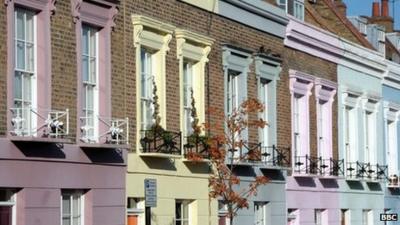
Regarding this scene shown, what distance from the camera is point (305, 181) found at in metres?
36.1

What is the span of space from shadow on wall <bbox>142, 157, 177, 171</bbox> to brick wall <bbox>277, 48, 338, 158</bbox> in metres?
7.50

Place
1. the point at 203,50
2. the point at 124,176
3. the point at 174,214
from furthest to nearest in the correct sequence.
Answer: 1. the point at 203,50
2. the point at 174,214
3. the point at 124,176

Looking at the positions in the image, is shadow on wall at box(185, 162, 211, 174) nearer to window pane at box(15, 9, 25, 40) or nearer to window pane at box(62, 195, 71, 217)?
window pane at box(62, 195, 71, 217)

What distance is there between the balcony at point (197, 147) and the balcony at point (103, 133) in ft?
10.8

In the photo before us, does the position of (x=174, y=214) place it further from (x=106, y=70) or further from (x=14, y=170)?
(x=14, y=170)

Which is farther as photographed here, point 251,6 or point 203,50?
point 251,6

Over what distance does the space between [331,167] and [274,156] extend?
514cm

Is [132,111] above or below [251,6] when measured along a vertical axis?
below

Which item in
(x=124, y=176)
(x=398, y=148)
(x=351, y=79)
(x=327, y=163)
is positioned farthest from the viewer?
(x=398, y=148)

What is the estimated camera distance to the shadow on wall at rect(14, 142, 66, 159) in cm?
2156

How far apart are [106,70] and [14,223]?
434 centimetres

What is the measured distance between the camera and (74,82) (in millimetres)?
23438

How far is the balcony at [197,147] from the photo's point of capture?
28000mm

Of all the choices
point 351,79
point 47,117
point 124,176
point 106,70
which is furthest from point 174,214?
point 351,79
